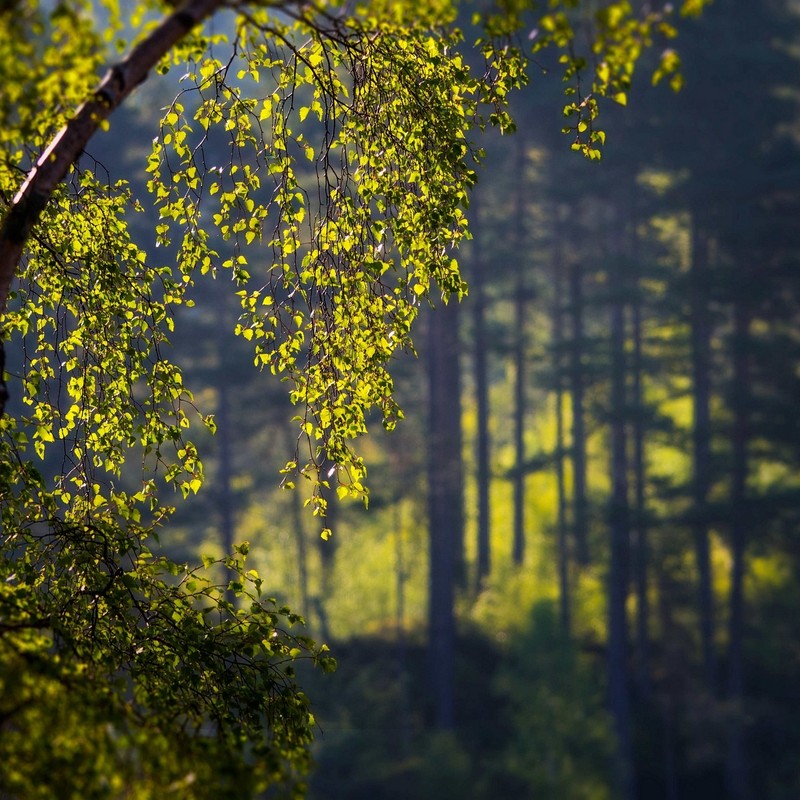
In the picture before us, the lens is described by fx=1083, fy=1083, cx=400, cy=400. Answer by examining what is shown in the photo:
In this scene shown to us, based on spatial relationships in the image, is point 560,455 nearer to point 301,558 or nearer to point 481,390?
point 481,390

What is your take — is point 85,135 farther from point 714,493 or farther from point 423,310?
point 423,310

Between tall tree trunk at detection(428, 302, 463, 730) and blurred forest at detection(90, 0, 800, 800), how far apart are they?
0.08 metres

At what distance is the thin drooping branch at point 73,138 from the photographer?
3973mm

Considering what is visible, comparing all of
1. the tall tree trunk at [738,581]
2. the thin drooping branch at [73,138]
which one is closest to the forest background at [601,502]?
the tall tree trunk at [738,581]

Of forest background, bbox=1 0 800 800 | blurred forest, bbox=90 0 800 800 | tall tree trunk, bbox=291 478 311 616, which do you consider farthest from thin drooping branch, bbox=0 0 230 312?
tall tree trunk, bbox=291 478 311 616

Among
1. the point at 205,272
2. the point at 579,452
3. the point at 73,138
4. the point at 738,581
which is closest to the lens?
the point at 73,138

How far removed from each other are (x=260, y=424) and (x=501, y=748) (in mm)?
10388

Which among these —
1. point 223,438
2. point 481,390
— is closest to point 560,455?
point 481,390

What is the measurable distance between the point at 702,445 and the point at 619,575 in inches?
148

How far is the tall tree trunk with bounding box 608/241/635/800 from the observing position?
78.3ft

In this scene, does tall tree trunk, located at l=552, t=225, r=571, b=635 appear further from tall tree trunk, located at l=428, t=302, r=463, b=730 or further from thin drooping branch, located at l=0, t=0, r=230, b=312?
thin drooping branch, located at l=0, t=0, r=230, b=312

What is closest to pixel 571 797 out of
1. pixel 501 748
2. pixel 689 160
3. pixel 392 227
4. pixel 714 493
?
pixel 501 748

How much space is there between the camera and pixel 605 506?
25484 mm

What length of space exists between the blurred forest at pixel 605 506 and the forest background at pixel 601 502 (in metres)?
0.08
